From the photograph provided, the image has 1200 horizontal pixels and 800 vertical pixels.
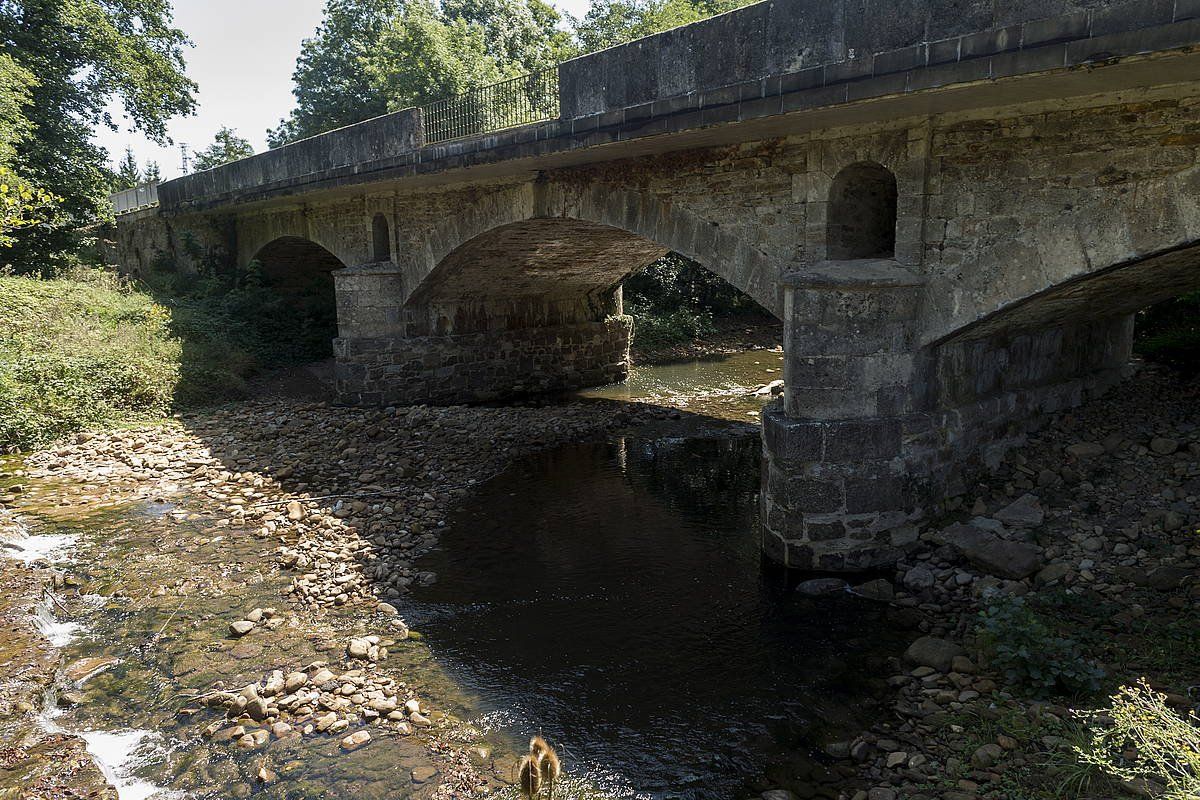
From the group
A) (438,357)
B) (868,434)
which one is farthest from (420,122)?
(868,434)

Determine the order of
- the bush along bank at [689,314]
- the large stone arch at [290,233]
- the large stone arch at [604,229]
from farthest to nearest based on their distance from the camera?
the bush along bank at [689,314]
the large stone arch at [290,233]
the large stone arch at [604,229]

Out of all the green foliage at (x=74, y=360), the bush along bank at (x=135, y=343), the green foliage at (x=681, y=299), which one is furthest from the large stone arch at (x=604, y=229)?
the green foliage at (x=681, y=299)

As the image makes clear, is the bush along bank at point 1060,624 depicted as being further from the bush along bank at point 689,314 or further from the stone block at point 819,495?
the bush along bank at point 689,314

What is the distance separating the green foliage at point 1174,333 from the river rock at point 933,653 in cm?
550

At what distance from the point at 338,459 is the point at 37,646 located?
16.4 feet

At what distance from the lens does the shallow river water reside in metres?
4.64

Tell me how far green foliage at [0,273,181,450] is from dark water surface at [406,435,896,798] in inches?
253

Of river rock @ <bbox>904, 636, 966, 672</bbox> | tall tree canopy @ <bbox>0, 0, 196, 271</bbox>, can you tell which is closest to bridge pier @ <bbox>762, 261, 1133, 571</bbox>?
river rock @ <bbox>904, 636, 966, 672</bbox>

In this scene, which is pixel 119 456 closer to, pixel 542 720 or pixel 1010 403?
pixel 542 720

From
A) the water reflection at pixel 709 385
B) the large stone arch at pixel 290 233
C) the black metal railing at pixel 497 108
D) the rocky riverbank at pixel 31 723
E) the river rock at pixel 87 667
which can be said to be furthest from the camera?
the large stone arch at pixel 290 233

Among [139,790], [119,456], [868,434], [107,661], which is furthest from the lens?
[119,456]

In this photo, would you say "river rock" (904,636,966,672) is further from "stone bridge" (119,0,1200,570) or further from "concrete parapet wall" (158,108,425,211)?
"concrete parapet wall" (158,108,425,211)

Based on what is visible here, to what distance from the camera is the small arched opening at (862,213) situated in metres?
7.27

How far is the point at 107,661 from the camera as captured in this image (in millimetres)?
5766
